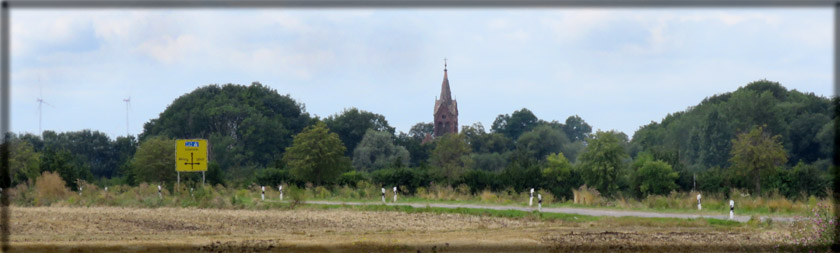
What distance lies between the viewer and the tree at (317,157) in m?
41.5

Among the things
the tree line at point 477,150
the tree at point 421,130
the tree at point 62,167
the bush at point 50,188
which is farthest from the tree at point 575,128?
the bush at point 50,188

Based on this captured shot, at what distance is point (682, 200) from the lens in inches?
1174

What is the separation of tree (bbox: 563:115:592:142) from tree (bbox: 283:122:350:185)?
1646 inches

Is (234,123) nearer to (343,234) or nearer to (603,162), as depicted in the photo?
(603,162)

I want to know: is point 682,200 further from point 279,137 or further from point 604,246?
point 279,137

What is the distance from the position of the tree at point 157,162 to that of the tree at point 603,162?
20679 mm

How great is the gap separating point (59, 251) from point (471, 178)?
27.0 metres

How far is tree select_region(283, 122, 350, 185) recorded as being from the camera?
41531mm

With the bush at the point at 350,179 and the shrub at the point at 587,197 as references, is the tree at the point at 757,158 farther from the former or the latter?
the bush at the point at 350,179

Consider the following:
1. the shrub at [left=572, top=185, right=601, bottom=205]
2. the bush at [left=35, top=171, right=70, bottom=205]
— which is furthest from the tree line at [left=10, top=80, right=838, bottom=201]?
the bush at [left=35, top=171, right=70, bottom=205]

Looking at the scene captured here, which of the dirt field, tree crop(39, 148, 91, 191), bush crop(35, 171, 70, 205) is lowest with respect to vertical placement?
the dirt field

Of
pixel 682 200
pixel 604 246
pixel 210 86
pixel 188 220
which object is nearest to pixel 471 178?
pixel 682 200

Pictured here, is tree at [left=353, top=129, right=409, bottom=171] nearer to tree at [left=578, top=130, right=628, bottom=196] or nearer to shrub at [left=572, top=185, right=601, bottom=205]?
tree at [left=578, top=130, right=628, bottom=196]

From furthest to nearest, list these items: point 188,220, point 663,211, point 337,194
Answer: point 337,194 → point 663,211 → point 188,220
